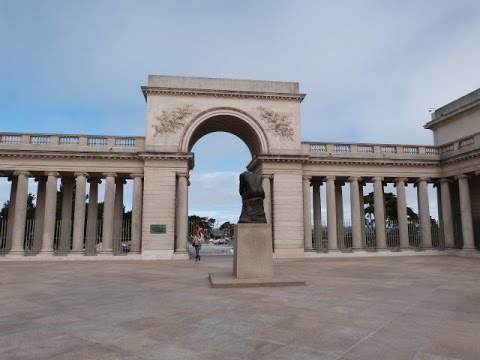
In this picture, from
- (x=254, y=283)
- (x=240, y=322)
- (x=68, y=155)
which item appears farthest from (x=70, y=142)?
(x=240, y=322)

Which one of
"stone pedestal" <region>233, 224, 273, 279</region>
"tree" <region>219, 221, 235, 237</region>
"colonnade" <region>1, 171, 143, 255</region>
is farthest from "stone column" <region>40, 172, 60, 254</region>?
"tree" <region>219, 221, 235, 237</region>

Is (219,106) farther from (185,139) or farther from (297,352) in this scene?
(297,352)

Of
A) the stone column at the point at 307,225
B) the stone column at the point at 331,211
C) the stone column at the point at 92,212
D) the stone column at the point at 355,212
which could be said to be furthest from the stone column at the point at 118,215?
the stone column at the point at 355,212

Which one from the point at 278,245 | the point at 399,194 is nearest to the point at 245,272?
the point at 278,245

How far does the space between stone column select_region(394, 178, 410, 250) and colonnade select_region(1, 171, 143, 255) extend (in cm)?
2218

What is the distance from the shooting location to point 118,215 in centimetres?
3080

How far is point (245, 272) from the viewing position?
1325 cm

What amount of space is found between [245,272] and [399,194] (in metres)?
22.8

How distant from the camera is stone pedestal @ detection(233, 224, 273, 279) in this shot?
13.2m

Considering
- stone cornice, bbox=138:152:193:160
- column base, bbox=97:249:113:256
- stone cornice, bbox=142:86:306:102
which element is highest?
stone cornice, bbox=142:86:306:102

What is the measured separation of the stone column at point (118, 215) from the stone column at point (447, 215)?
28.3 m

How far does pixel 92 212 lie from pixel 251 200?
20428 millimetres

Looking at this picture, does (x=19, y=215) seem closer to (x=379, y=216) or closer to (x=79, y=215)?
(x=79, y=215)

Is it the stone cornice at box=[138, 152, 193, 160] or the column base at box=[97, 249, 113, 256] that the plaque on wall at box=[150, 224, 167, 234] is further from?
the stone cornice at box=[138, 152, 193, 160]
